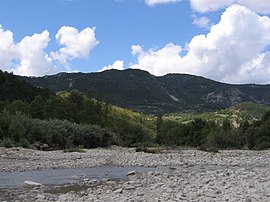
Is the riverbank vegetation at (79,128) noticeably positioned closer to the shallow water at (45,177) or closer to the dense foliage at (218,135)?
the dense foliage at (218,135)

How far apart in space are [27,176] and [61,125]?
111 ft

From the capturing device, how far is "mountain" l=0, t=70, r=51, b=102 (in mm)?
87000

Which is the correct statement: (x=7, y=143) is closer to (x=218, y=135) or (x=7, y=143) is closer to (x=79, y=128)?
(x=79, y=128)

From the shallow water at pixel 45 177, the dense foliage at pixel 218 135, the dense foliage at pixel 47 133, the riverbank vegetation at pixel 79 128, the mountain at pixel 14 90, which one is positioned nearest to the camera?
the shallow water at pixel 45 177

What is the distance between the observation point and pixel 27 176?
23188mm

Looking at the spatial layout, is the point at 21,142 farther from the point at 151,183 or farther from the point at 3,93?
the point at 3,93

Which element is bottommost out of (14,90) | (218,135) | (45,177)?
(45,177)

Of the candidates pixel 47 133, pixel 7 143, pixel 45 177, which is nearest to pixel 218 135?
pixel 47 133

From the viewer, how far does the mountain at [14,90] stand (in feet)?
285

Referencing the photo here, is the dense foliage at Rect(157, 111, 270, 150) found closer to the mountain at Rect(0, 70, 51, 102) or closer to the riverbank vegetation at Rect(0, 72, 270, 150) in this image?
the riverbank vegetation at Rect(0, 72, 270, 150)

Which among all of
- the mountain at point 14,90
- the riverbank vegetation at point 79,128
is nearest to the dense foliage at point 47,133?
the riverbank vegetation at point 79,128

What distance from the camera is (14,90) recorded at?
90.4 m

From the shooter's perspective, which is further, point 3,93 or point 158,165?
point 3,93

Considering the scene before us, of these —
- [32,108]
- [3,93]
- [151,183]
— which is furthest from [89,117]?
[151,183]
